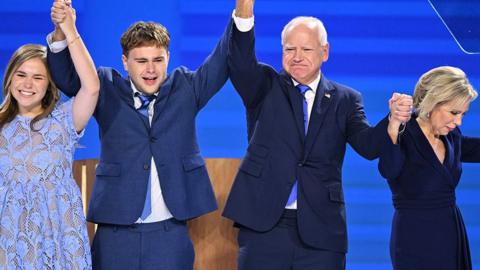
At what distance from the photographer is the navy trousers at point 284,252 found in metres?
3.38

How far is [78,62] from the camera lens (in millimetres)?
3238

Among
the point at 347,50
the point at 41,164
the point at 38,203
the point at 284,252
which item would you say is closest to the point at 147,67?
the point at 41,164

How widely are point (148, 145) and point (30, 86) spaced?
49cm

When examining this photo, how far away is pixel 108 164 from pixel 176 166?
26cm

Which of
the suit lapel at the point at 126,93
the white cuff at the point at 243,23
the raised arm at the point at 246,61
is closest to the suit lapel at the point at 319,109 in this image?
the raised arm at the point at 246,61

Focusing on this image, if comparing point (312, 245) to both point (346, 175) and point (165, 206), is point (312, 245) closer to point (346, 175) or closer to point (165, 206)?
point (165, 206)

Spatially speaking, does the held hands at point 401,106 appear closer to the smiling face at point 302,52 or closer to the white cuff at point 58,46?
the smiling face at point 302,52

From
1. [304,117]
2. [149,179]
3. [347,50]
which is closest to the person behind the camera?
[149,179]

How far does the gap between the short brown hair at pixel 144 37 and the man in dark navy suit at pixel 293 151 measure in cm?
29

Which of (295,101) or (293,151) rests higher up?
(295,101)

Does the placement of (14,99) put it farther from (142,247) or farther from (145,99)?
(142,247)

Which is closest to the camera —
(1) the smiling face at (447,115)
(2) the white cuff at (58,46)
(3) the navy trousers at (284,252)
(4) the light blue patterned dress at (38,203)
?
(4) the light blue patterned dress at (38,203)

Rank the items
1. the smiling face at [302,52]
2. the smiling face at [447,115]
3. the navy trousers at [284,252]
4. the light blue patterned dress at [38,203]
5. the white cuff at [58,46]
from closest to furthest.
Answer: the light blue patterned dress at [38,203] < the white cuff at [58,46] < the navy trousers at [284,252] < the smiling face at [302,52] < the smiling face at [447,115]

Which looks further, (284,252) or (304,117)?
(304,117)
